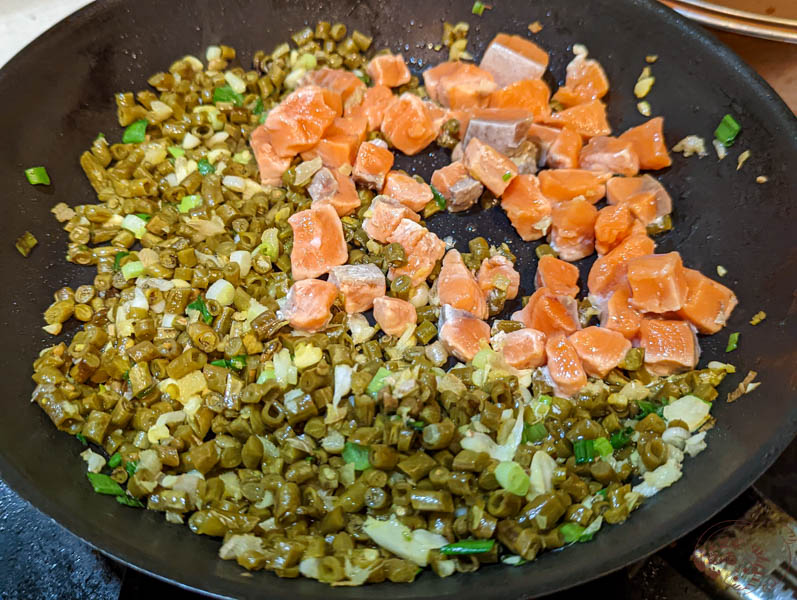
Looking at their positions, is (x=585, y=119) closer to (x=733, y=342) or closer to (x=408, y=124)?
(x=408, y=124)

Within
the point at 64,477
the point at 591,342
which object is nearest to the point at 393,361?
the point at 591,342

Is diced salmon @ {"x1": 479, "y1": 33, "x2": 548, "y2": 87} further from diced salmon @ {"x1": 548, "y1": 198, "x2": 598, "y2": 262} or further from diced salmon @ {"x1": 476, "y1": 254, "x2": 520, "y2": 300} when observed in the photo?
diced salmon @ {"x1": 476, "y1": 254, "x2": 520, "y2": 300}

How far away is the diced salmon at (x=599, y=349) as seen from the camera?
2.50 metres

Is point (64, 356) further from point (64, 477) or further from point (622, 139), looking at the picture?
point (622, 139)

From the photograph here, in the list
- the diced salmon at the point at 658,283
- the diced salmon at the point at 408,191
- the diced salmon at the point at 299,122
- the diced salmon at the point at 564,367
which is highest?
the diced salmon at the point at 299,122

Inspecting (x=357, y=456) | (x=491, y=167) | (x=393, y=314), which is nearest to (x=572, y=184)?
(x=491, y=167)

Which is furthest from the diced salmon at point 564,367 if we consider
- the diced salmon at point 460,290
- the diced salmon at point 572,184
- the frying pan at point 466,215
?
the diced salmon at point 572,184

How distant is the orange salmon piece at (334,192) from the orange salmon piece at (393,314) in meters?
0.57

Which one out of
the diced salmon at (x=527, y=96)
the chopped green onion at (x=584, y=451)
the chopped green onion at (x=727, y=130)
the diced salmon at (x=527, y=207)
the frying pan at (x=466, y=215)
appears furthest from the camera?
the diced salmon at (x=527, y=96)

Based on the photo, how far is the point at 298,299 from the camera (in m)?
2.60

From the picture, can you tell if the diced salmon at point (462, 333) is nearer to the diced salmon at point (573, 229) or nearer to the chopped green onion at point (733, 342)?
the diced salmon at point (573, 229)

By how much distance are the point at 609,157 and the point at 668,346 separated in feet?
3.51

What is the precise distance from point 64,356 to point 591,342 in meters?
2.25

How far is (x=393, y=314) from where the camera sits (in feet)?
8.57
